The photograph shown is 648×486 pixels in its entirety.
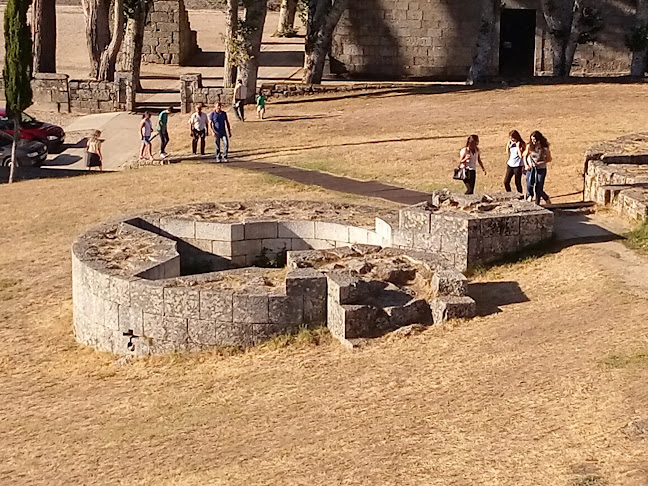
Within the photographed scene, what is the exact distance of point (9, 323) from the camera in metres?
17.9

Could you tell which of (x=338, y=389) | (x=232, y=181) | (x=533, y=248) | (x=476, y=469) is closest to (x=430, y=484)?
(x=476, y=469)

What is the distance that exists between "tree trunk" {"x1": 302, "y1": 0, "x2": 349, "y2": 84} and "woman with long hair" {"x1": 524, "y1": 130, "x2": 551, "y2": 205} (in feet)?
62.6

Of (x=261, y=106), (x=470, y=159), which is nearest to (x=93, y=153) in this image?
(x=261, y=106)

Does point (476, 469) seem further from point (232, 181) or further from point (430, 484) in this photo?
point (232, 181)

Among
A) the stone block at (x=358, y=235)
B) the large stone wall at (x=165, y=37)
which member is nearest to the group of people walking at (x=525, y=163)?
the stone block at (x=358, y=235)

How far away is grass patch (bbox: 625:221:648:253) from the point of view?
1777 cm

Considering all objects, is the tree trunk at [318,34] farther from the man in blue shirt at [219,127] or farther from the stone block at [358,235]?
the stone block at [358,235]

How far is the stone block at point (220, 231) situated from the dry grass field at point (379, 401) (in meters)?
2.26

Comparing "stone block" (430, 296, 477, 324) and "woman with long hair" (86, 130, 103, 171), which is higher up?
"woman with long hair" (86, 130, 103, 171)

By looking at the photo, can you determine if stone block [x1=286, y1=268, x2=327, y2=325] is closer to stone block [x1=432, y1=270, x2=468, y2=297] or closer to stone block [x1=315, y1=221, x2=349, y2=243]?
stone block [x1=432, y1=270, x2=468, y2=297]

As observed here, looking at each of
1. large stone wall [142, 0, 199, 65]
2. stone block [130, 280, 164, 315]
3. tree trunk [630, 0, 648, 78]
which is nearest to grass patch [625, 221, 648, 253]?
stone block [130, 280, 164, 315]

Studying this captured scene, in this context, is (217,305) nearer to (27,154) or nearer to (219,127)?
(219,127)

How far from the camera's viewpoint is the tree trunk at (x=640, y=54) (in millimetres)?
38500

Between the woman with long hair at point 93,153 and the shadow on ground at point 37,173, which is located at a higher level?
the woman with long hair at point 93,153
